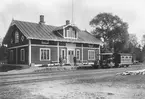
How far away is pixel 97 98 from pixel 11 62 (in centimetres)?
2858

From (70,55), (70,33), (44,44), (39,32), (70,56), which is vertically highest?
(70,33)

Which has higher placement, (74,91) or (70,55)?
(70,55)

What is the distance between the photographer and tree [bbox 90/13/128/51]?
55.5m

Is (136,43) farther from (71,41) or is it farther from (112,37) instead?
(71,41)

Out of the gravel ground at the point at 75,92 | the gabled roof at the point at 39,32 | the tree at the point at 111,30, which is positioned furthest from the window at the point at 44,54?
the tree at the point at 111,30

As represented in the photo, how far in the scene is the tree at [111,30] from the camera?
55.5 meters

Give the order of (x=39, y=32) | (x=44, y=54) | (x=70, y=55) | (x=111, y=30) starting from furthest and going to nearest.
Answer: (x=111, y=30)
(x=70, y=55)
(x=39, y=32)
(x=44, y=54)

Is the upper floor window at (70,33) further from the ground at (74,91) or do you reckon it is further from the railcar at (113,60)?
the ground at (74,91)

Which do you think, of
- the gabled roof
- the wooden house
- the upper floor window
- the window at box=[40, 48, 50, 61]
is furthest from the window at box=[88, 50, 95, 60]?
the window at box=[40, 48, 50, 61]

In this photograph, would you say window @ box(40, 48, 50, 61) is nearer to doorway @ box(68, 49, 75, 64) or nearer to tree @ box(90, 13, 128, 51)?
doorway @ box(68, 49, 75, 64)

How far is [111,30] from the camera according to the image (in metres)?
56.4

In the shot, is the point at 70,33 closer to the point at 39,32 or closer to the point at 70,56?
the point at 70,56

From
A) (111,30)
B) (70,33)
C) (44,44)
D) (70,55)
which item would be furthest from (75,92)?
(111,30)

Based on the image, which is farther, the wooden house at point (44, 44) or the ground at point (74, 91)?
the wooden house at point (44, 44)
